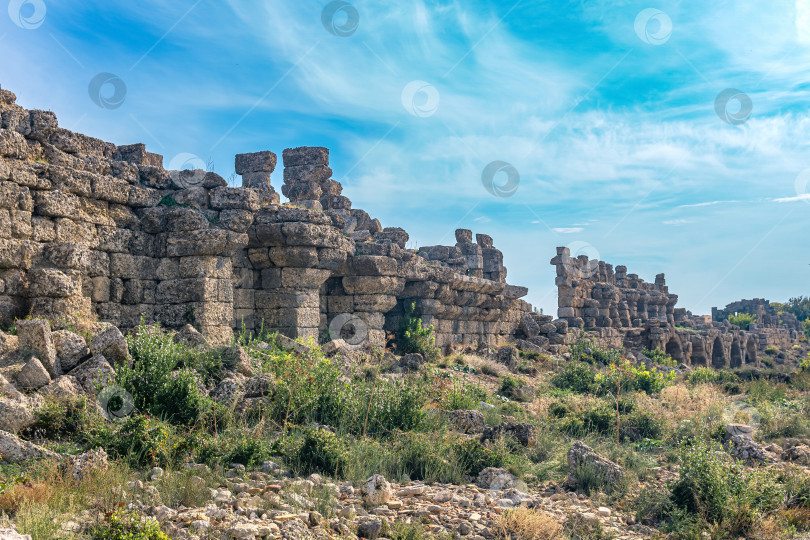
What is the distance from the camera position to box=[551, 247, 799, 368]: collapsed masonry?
89.6 ft

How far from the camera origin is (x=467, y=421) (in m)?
9.48

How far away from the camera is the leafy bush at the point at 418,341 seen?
1594cm

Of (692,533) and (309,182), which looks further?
(309,182)

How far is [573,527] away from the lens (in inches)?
243

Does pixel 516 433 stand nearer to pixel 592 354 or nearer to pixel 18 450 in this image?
pixel 18 450

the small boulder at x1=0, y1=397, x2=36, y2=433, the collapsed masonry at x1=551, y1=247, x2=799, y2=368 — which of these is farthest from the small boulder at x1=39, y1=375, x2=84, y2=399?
the collapsed masonry at x1=551, y1=247, x2=799, y2=368

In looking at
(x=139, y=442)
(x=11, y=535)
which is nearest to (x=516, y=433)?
(x=139, y=442)

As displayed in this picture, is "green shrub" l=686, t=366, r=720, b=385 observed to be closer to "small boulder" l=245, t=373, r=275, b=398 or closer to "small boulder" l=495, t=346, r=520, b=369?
"small boulder" l=495, t=346, r=520, b=369

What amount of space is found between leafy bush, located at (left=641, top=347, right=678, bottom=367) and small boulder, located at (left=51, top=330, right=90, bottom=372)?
21.1 meters

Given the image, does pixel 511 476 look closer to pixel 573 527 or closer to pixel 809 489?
pixel 573 527

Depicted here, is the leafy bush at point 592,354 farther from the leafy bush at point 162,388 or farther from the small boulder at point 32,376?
Answer: the small boulder at point 32,376

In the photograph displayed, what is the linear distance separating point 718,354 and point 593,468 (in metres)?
30.9

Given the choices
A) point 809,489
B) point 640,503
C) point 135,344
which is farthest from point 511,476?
point 135,344

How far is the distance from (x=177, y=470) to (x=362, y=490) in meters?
1.68
